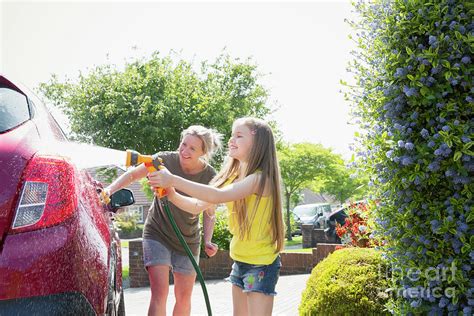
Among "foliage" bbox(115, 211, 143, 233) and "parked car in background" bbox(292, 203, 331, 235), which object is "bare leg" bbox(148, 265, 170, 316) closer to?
"parked car in background" bbox(292, 203, 331, 235)

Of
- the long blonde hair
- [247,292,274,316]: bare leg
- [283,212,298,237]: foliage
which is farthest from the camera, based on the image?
[283,212,298,237]: foliage

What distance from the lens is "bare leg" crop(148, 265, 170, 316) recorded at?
4.62 metres

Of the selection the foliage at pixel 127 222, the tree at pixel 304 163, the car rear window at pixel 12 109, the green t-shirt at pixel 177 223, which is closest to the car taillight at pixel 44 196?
the car rear window at pixel 12 109

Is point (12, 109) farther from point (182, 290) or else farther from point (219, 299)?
point (219, 299)

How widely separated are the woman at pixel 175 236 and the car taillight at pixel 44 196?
239cm

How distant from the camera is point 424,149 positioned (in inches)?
156

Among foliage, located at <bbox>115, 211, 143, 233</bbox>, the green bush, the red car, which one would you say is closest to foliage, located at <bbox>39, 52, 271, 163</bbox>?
foliage, located at <bbox>115, 211, 143, 233</bbox>

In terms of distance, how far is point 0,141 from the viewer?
2.22 meters

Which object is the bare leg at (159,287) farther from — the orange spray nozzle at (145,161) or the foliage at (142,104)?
the foliage at (142,104)

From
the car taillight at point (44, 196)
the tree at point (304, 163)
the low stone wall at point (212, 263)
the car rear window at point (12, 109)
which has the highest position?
the tree at point (304, 163)

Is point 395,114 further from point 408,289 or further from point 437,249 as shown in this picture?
point 408,289

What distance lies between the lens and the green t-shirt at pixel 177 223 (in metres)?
4.69

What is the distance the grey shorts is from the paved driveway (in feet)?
10.3

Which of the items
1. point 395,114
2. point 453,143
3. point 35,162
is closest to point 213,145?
point 395,114
